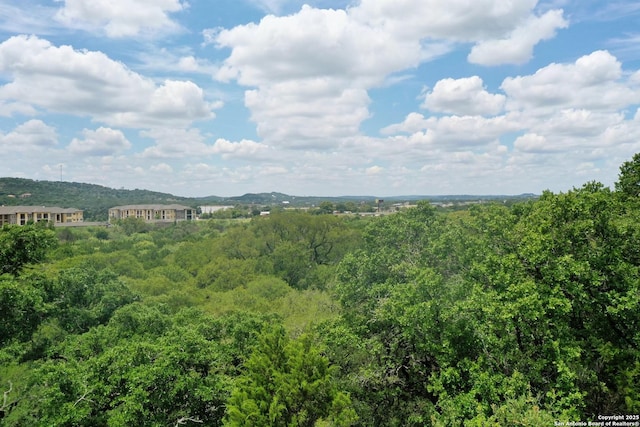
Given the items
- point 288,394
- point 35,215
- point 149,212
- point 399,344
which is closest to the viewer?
point 288,394

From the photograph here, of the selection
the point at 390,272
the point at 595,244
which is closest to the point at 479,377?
the point at 595,244

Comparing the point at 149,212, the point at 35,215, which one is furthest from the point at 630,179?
the point at 149,212

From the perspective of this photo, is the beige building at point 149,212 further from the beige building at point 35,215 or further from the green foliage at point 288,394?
the green foliage at point 288,394

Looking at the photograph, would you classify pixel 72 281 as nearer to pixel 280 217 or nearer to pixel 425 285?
pixel 425 285

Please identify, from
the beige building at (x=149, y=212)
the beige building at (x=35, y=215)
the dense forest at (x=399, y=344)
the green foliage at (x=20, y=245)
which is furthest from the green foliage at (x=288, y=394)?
the beige building at (x=149, y=212)

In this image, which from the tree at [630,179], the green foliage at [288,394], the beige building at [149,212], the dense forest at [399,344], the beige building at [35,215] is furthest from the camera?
the beige building at [149,212]

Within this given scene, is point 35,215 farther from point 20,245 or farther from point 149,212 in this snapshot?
point 20,245
